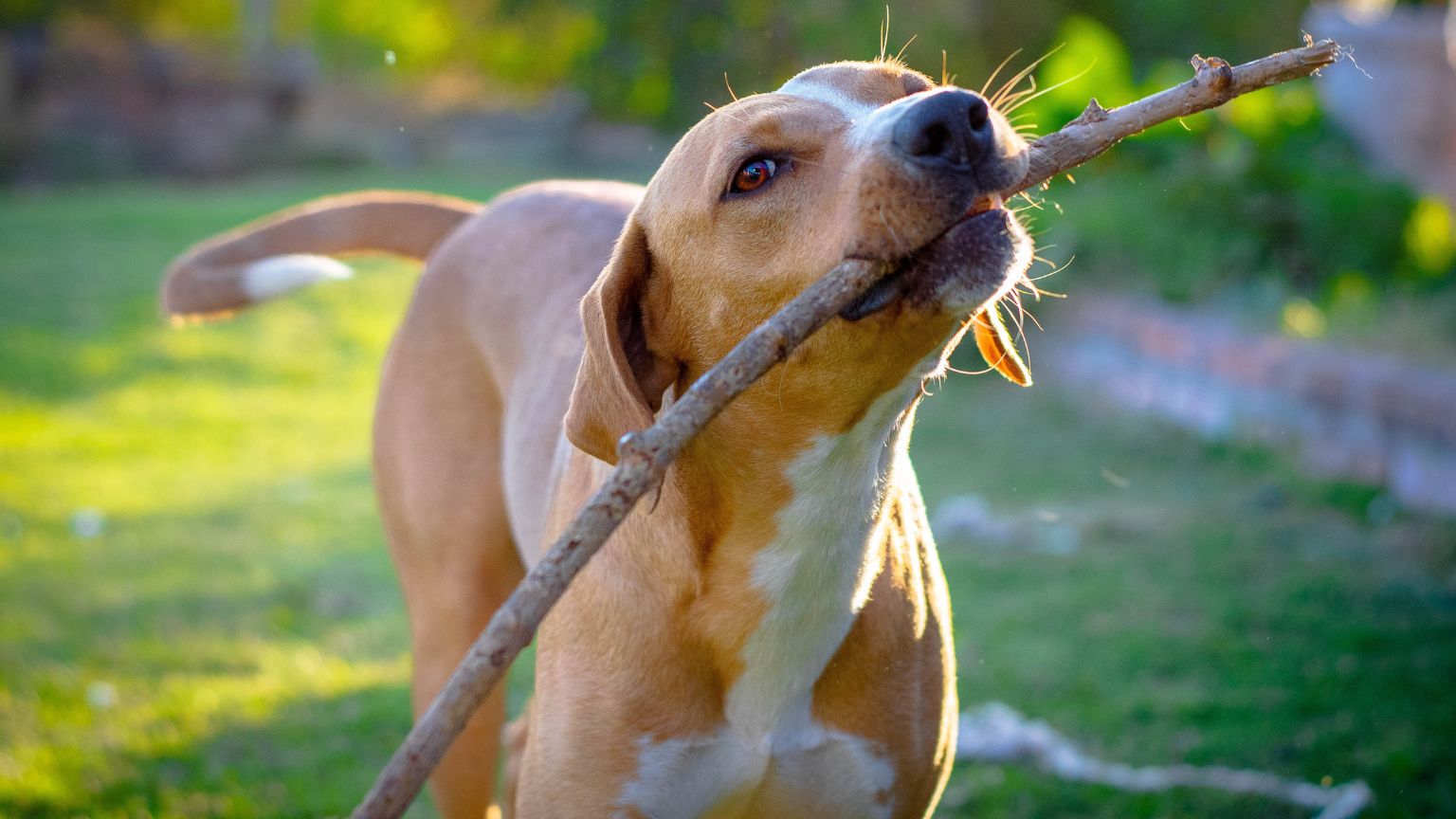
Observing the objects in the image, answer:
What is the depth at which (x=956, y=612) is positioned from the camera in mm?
6148

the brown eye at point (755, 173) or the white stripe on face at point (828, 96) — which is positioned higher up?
the white stripe on face at point (828, 96)

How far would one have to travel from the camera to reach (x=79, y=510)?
8516 millimetres

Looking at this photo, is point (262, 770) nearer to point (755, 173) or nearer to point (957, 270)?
point (755, 173)

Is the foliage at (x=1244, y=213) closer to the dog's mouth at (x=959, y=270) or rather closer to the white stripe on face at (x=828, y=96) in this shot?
the white stripe on face at (x=828, y=96)

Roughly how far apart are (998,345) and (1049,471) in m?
4.93

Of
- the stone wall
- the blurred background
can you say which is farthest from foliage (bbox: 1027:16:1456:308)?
the stone wall

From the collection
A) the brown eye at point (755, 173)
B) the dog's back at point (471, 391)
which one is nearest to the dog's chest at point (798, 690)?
the brown eye at point (755, 173)

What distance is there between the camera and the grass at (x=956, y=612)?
15.5 feet

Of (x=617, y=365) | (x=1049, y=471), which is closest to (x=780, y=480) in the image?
(x=617, y=365)

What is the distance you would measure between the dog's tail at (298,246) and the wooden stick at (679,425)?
237 cm

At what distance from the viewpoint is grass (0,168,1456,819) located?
474 cm

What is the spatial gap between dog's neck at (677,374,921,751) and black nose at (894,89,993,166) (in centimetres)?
60

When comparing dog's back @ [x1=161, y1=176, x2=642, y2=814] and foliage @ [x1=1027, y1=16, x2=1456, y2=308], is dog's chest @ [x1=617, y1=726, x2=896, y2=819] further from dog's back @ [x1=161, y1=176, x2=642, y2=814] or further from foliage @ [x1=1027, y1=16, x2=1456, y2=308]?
foliage @ [x1=1027, y1=16, x2=1456, y2=308]

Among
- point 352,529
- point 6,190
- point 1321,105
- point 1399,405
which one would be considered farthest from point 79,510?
point 6,190
